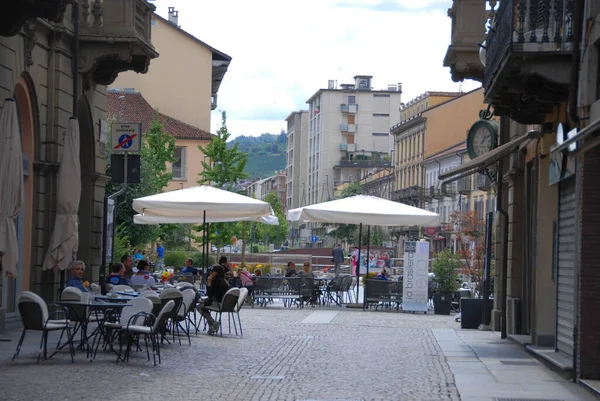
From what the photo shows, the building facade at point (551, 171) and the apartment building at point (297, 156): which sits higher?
the apartment building at point (297, 156)

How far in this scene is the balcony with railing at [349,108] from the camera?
459 ft

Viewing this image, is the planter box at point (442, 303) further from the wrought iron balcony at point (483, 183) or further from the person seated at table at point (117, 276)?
the person seated at table at point (117, 276)

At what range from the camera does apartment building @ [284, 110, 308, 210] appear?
15616 cm

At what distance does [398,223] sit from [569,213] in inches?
565

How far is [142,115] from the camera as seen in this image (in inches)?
2518

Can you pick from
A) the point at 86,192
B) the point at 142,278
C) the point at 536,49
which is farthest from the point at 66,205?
the point at 536,49

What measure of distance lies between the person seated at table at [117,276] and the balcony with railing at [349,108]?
11945cm

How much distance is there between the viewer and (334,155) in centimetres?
13988

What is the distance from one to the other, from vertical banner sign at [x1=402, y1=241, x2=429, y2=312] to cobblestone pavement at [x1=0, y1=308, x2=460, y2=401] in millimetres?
8000

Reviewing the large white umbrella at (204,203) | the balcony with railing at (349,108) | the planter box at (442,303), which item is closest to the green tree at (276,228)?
the balcony with railing at (349,108)

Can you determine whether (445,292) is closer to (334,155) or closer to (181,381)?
(181,381)

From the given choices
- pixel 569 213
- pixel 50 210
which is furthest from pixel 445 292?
pixel 569 213

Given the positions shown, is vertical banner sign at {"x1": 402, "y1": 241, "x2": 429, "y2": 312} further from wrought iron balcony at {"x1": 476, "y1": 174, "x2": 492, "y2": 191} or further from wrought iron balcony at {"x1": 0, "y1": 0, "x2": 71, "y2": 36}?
wrought iron balcony at {"x1": 0, "y1": 0, "x2": 71, "y2": 36}

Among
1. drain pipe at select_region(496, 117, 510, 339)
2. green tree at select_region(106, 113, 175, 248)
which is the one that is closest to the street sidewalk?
drain pipe at select_region(496, 117, 510, 339)
